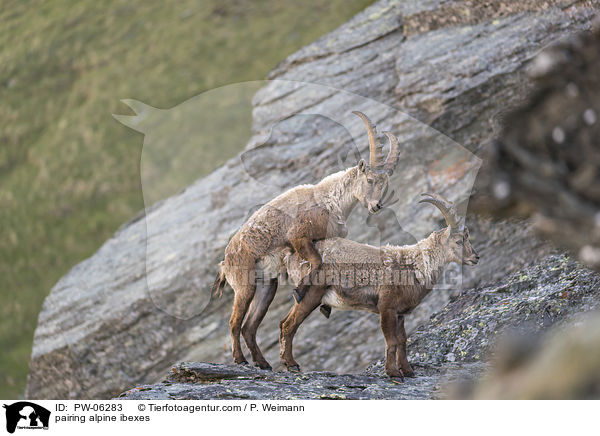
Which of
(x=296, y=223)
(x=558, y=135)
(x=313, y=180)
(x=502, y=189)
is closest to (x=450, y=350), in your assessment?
(x=296, y=223)

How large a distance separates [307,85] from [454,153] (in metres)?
4.95

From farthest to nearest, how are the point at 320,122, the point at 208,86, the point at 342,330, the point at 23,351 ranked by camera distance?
the point at 208,86
the point at 23,351
the point at 320,122
the point at 342,330

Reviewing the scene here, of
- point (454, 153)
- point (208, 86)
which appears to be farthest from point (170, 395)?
point (208, 86)

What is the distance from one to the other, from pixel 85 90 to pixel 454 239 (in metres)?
23.6

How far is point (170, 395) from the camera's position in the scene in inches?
368

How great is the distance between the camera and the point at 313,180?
17.7m

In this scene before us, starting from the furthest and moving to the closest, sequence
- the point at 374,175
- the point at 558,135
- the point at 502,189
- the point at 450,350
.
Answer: the point at 450,350 < the point at 374,175 < the point at 502,189 < the point at 558,135

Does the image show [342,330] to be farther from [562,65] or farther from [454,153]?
[562,65]

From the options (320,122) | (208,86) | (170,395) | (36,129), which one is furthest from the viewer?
(36,129)

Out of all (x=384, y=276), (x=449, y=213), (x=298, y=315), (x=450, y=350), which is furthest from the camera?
(x=450, y=350)
